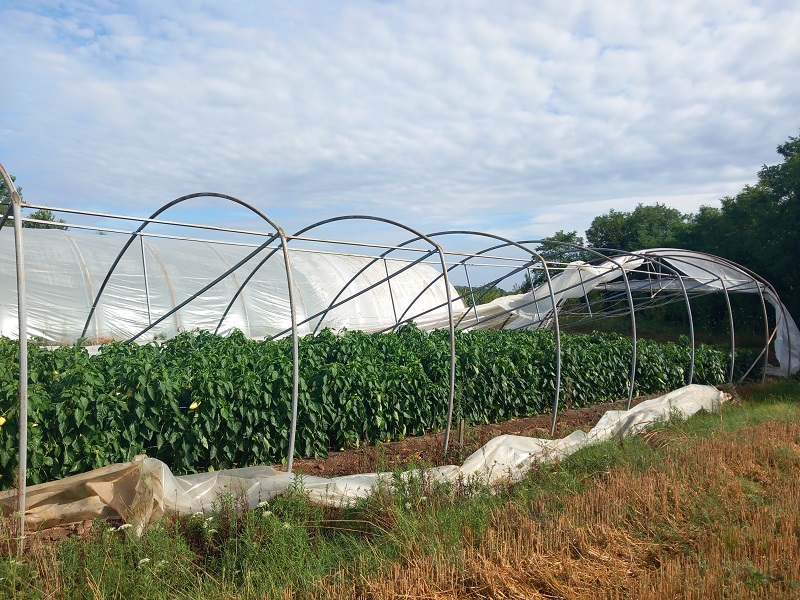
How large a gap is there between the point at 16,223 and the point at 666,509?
15.6 ft

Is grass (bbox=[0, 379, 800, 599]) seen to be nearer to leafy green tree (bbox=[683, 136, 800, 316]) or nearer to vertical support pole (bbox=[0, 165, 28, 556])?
vertical support pole (bbox=[0, 165, 28, 556])

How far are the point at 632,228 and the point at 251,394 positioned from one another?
79.6 feet

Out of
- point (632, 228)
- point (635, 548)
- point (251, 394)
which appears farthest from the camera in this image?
point (632, 228)

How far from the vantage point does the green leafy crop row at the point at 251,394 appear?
5277 mm

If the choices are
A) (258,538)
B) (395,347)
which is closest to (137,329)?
(395,347)

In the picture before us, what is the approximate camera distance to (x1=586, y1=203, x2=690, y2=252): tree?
26938 millimetres

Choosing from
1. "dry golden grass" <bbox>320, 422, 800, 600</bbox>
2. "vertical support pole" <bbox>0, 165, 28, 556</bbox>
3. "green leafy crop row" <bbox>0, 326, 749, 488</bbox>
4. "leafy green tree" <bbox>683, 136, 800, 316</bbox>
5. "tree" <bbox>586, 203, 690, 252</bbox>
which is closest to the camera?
"dry golden grass" <bbox>320, 422, 800, 600</bbox>

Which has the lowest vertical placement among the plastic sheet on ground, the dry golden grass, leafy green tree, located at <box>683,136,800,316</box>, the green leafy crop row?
the dry golden grass

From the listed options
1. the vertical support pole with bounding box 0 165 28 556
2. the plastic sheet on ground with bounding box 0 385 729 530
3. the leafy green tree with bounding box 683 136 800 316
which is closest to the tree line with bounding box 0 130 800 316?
the leafy green tree with bounding box 683 136 800 316

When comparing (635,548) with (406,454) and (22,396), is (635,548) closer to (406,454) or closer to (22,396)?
(406,454)

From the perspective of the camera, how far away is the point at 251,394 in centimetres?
618

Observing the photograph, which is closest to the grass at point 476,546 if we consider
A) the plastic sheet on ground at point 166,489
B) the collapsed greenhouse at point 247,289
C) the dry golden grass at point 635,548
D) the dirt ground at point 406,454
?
the dry golden grass at point 635,548

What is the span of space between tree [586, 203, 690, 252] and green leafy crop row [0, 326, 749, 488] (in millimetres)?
18060

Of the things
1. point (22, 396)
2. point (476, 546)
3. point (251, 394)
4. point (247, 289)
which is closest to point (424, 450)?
point (251, 394)
